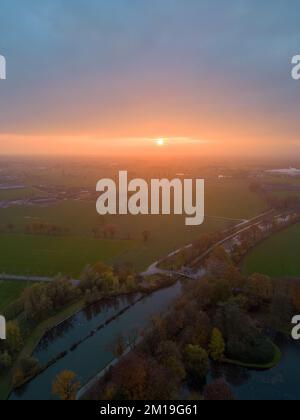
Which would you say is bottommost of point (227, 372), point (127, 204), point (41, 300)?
point (227, 372)

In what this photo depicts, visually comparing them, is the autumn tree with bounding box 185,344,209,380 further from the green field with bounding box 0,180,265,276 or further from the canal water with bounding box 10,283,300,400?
the green field with bounding box 0,180,265,276

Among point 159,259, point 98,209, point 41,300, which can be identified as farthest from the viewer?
point 98,209

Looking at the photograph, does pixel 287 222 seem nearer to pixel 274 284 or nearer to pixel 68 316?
pixel 274 284

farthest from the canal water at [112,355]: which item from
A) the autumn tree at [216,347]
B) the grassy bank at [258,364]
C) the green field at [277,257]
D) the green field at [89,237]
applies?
the green field at [277,257]

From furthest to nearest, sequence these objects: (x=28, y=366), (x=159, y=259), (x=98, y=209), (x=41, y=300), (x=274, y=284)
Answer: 1. (x=98, y=209)
2. (x=159, y=259)
3. (x=274, y=284)
4. (x=41, y=300)
5. (x=28, y=366)

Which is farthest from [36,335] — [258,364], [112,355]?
[258,364]

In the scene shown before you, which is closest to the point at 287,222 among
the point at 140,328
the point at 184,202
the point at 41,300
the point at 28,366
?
the point at 184,202
